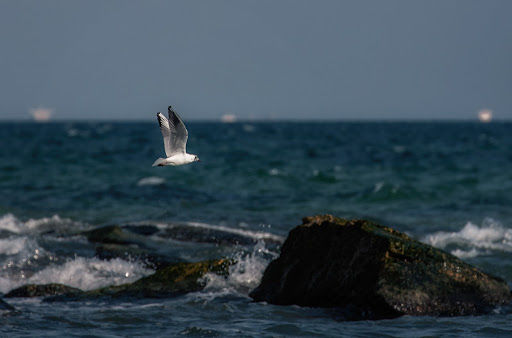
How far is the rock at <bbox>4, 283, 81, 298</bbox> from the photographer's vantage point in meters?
11.6

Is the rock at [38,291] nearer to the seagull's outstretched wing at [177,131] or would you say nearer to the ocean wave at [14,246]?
the seagull's outstretched wing at [177,131]

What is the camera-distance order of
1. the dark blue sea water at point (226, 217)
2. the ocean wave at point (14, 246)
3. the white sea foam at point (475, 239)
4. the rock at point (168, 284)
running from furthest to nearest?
the white sea foam at point (475, 239)
the ocean wave at point (14, 246)
the rock at point (168, 284)
the dark blue sea water at point (226, 217)

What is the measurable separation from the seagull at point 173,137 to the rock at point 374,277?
2136 mm

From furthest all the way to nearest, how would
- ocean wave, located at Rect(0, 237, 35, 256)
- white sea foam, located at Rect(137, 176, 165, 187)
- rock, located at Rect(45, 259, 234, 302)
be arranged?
white sea foam, located at Rect(137, 176, 165, 187) < ocean wave, located at Rect(0, 237, 35, 256) < rock, located at Rect(45, 259, 234, 302)

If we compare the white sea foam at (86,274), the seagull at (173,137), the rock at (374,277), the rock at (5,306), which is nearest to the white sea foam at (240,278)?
the rock at (374,277)

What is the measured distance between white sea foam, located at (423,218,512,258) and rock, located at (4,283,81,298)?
8.09 m

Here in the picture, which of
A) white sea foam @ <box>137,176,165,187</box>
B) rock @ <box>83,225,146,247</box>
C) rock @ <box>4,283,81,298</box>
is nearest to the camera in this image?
rock @ <box>4,283,81,298</box>

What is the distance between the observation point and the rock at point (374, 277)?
9898mm

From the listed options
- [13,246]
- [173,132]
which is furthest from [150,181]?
[173,132]

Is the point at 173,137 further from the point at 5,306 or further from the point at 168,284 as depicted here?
the point at 5,306

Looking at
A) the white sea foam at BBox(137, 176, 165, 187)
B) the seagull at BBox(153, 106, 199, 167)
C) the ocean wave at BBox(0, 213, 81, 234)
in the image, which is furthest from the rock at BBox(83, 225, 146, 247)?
the white sea foam at BBox(137, 176, 165, 187)

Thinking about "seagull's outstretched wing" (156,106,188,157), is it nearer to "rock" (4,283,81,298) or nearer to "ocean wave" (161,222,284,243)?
"rock" (4,283,81,298)

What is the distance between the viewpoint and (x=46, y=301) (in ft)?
36.7

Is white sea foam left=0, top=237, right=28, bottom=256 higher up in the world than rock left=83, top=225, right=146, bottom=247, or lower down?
lower down
